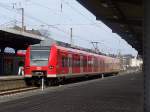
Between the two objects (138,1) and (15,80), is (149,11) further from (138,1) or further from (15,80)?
(15,80)

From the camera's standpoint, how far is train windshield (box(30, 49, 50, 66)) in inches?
1347

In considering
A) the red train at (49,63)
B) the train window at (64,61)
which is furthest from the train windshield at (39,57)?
the train window at (64,61)

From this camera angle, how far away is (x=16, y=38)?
4544 centimetres

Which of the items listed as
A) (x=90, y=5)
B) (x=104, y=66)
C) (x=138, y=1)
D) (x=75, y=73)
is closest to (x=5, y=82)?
(x=75, y=73)

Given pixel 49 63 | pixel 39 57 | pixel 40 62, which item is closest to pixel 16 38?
pixel 39 57

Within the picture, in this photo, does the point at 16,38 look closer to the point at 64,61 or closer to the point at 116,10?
the point at 64,61

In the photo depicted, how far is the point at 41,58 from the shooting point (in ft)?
113

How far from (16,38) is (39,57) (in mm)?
11563

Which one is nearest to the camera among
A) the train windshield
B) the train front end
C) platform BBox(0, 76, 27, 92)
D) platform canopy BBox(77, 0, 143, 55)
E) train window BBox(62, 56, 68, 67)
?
platform canopy BBox(77, 0, 143, 55)

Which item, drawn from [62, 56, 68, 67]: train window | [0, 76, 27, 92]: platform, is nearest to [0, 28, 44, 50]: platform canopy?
[0, 76, 27, 92]: platform

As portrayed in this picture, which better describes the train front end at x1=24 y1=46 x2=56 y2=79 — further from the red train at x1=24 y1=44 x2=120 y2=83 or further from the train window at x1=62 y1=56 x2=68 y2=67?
the train window at x1=62 y1=56 x2=68 y2=67

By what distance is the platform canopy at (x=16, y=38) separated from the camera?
3994cm

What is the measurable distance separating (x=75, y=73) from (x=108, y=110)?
2356 cm

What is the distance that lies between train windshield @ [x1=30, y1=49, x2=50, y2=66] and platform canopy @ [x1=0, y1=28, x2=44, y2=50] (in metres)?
4.34
